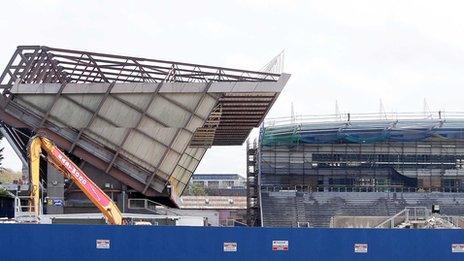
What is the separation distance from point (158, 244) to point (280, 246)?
15.2 feet

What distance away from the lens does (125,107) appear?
44656mm

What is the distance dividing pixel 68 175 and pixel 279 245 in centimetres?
1640

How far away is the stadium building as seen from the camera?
262 ft

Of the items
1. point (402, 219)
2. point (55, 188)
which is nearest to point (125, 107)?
point (55, 188)

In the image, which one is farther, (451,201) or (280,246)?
(451,201)

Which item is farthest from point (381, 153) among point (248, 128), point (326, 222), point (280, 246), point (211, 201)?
point (280, 246)

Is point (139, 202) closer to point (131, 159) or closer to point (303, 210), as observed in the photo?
point (131, 159)

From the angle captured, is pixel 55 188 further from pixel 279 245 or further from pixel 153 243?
pixel 279 245

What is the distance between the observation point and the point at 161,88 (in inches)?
1737

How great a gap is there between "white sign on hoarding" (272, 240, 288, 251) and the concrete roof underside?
60.5 feet

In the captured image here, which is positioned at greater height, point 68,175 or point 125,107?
point 125,107

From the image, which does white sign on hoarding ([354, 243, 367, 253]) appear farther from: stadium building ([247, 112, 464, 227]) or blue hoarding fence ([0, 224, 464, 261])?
stadium building ([247, 112, 464, 227])

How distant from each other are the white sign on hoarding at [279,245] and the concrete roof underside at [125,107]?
18436 millimetres

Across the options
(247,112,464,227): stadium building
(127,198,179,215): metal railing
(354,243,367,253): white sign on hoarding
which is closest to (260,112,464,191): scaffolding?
(247,112,464,227): stadium building
